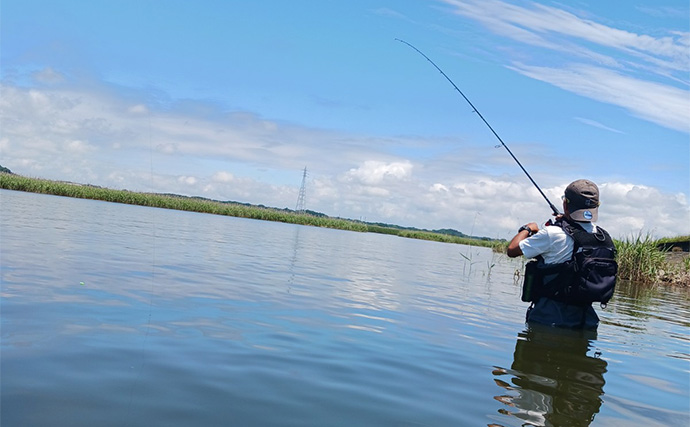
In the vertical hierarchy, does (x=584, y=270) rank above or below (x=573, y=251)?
below

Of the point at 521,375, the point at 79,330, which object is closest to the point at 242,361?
the point at 79,330

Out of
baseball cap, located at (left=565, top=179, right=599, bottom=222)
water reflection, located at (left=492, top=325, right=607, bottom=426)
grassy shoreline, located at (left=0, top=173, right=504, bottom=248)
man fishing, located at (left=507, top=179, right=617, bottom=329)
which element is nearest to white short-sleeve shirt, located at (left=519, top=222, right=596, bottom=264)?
man fishing, located at (left=507, top=179, right=617, bottom=329)

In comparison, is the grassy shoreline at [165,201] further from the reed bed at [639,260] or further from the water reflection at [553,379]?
the water reflection at [553,379]

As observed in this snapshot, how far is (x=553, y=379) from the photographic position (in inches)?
203

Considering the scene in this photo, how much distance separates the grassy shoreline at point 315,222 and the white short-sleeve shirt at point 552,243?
1567 cm

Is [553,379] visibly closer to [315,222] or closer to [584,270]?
[584,270]

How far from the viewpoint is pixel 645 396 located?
5102 millimetres

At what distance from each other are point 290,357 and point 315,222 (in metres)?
64.1

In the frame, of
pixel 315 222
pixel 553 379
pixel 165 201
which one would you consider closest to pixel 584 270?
pixel 553 379

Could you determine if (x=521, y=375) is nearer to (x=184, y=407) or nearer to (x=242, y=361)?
(x=242, y=361)

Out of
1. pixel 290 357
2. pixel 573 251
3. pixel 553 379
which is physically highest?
pixel 573 251

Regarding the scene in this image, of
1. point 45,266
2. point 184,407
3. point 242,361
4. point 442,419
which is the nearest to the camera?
point 184,407

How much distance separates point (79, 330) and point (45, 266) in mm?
4554

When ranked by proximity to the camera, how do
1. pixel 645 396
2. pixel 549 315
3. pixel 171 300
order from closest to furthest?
1. pixel 645 396
2. pixel 549 315
3. pixel 171 300
